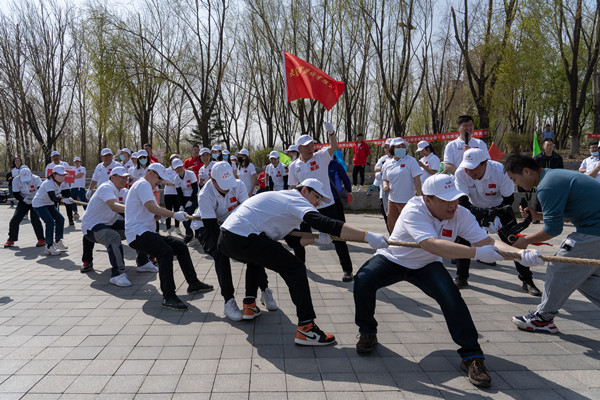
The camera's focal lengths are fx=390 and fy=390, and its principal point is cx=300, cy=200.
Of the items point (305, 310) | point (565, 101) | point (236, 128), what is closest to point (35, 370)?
point (305, 310)

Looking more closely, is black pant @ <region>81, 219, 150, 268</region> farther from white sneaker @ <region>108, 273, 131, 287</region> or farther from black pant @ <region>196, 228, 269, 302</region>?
black pant @ <region>196, 228, 269, 302</region>

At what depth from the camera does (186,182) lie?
8539 millimetres

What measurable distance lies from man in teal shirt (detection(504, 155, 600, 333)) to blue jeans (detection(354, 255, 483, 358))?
0.99 metres

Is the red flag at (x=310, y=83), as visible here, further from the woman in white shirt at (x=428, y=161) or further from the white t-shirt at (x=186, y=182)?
the white t-shirt at (x=186, y=182)

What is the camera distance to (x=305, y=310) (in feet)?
11.4

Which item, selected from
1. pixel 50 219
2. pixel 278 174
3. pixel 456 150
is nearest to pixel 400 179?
pixel 456 150

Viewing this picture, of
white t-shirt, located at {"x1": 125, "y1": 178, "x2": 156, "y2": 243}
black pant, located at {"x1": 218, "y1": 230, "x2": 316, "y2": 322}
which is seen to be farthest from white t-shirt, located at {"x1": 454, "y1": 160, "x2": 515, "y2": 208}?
white t-shirt, located at {"x1": 125, "y1": 178, "x2": 156, "y2": 243}

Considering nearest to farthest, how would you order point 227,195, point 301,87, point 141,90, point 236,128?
point 227,195, point 301,87, point 141,90, point 236,128

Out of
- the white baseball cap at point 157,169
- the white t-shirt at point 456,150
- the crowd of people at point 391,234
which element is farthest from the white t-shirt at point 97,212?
the white t-shirt at point 456,150

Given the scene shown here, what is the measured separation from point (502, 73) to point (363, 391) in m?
20.0

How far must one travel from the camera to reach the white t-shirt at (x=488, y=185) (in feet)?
15.8

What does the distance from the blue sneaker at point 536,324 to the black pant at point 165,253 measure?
3.66m

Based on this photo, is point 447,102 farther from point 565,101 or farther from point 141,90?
point 141,90

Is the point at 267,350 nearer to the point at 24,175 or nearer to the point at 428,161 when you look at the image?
the point at 428,161
